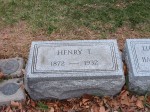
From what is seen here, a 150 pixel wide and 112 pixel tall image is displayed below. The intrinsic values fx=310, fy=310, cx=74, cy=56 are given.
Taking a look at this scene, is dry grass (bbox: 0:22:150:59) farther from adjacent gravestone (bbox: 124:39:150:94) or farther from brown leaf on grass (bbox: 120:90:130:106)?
brown leaf on grass (bbox: 120:90:130:106)

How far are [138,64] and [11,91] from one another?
1564 mm

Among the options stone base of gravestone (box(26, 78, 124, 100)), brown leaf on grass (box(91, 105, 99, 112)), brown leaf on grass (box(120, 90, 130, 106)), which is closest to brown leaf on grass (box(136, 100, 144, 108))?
brown leaf on grass (box(120, 90, 130, 106))

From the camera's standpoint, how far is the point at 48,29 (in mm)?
4762

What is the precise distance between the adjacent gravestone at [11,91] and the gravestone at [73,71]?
0.15 meters

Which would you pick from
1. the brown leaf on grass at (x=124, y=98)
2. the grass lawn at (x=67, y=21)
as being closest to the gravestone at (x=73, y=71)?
the brown leaf on grass at (x=124, y=98)

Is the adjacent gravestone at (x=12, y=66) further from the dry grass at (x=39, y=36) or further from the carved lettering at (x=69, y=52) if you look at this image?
the carved lettering at (x=69, y=52)

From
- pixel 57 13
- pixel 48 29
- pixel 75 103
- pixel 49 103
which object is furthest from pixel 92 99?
pixel 57 13

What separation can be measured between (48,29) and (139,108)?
74.7 inches

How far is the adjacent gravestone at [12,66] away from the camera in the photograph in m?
3.98

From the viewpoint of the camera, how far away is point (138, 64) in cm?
364

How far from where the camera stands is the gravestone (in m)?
3.53

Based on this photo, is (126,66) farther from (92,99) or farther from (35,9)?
(35,9)

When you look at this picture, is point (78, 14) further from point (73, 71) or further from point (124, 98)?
point (124, 98)

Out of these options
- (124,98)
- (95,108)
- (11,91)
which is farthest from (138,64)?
(11,91)
